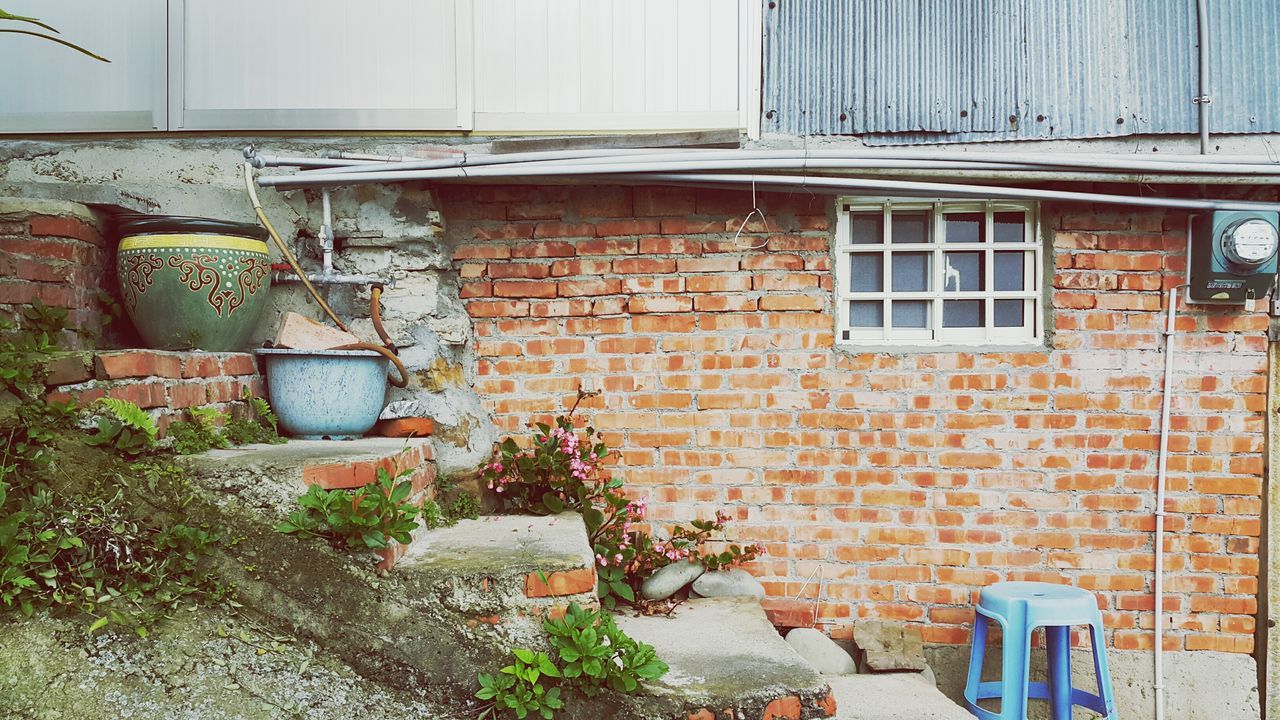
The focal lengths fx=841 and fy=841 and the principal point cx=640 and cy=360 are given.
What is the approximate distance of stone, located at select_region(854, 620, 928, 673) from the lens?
3383 millimetres

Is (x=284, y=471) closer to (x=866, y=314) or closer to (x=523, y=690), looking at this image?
(x=523, y=690)

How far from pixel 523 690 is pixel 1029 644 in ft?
6.50

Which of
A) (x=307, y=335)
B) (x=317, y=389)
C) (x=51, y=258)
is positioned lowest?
(x=317, y=389)

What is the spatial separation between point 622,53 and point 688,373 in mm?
1365

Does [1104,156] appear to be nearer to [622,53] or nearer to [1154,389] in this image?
[1154,389]

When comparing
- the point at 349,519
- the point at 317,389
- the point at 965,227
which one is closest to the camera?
the point at 349,519

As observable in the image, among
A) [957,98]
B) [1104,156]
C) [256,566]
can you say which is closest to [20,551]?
[256,566]

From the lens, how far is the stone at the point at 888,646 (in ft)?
11.1

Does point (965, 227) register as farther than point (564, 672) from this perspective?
Yes

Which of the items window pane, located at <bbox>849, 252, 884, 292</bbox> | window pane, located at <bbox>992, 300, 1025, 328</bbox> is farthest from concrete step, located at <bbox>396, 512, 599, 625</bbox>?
window pane, located at <bbox>992, 300, 1025, 328</bbox>

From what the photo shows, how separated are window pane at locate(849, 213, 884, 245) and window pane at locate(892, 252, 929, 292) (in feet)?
0.41

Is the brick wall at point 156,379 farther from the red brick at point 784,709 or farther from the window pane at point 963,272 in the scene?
the window pane at point 963,272

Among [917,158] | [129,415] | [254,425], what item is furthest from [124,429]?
[917,158]

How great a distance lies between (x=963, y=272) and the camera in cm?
366
